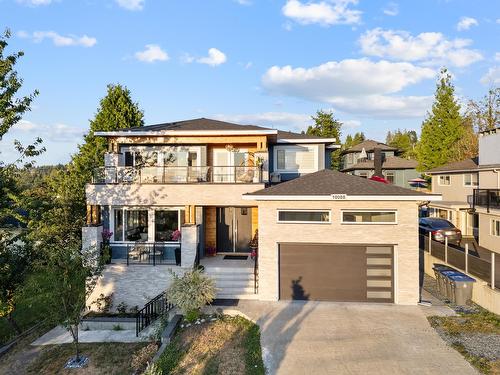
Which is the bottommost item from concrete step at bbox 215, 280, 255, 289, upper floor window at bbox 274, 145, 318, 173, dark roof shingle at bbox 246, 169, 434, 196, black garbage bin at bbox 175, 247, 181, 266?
concrete step at bbox 215, 280, 255, 289

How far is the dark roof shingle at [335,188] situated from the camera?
1384 centimetres

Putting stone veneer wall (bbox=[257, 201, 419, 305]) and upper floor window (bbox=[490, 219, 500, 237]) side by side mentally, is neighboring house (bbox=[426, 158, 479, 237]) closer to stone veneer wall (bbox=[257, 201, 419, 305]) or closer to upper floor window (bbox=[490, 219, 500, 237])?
upper floor window (bbox=[490, 219, 500, 237])

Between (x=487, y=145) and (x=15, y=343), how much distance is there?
30.8 m

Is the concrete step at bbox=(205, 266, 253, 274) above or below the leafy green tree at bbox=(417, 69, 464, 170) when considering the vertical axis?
below

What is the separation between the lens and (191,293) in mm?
12414

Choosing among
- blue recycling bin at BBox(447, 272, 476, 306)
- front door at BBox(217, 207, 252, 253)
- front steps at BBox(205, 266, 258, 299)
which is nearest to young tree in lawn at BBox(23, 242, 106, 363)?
front steps at BBox(205, 266, 258, 299)

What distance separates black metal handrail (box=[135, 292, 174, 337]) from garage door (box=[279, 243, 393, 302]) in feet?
15.9

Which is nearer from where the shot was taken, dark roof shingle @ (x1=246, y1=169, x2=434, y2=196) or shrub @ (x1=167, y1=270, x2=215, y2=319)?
shrub @ (x1=167, y1=270, x2=215, y2=319)

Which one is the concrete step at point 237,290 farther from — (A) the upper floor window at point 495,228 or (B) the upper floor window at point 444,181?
(B) the upper floor window at point 444,181

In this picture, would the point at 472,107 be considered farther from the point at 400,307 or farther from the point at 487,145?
the point at 400,307

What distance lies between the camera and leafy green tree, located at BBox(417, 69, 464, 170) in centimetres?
4478

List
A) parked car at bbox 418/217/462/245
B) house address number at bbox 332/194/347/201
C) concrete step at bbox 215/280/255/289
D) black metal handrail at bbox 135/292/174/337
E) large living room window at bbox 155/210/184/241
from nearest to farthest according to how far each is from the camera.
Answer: black metal handrail at bbox 135/292/174/337
house address number at bbox 332/194/347/201
concrete step at bbox 215/280/255/289
large living room window at bbox 155/210/184/241
parked car at bbox 418/217/462/245

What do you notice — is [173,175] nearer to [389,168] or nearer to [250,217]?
[250,217]

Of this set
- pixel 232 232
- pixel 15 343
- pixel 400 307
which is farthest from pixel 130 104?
pixel 400 307
